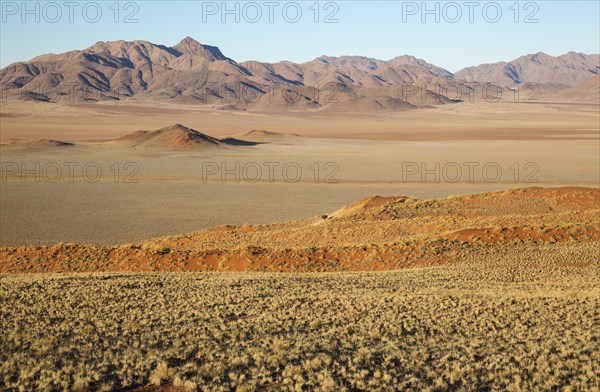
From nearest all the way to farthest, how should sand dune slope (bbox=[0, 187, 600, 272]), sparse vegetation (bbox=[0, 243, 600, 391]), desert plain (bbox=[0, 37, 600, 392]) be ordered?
sparse vegetation (bbox=[0, 243, 600, 391])
desert plain (bbox=[0, 37, 600, 392])
sand dune slope (bbox=[0, 187, 600, 272])

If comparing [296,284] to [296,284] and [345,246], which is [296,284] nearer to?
[296,284]

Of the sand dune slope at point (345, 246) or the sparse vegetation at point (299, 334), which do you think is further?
the sand dune slope at point (345, 246)

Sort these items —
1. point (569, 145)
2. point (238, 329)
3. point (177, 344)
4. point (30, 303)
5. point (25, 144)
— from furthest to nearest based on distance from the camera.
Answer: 1. point (569, 145)
2. point (25, 144)
3. point (30, 303)
4. point (238, 329)
5. point (177, 344)

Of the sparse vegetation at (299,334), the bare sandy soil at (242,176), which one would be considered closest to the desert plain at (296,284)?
the sparse vegetation at (299,334)

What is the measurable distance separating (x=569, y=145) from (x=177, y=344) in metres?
75.8

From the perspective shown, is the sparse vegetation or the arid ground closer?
the sparse vegetation

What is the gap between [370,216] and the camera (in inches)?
1086

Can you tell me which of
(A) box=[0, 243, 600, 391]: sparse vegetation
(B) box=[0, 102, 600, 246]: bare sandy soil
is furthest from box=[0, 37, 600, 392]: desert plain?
(B) box=[0, 102, 600, 246]: bare sandy soil

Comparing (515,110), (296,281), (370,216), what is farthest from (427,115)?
(296,281)

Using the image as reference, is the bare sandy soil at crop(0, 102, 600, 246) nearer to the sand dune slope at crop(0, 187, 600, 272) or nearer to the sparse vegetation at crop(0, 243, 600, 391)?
the sand dune slope at crop(0, 187, 600, 272)

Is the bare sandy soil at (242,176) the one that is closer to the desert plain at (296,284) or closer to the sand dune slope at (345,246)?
the desert plain at (296,284)

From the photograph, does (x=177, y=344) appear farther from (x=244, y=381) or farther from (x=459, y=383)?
(x=459, y=383)

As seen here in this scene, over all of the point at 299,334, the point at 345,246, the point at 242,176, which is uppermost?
the point at 242,176

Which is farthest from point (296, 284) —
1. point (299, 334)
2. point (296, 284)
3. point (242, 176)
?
point (242, 176)
